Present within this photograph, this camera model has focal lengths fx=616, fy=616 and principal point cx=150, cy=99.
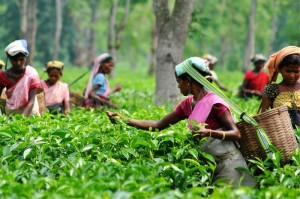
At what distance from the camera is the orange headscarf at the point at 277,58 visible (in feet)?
19.1

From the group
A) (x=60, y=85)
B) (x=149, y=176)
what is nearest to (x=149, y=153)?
(x=149, y=176)

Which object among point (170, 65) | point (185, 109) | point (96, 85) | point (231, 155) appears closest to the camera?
point (231, 155)

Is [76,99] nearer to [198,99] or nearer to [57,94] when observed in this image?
[57,94]

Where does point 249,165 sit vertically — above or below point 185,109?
below

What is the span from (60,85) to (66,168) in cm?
502

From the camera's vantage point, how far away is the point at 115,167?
4598mm

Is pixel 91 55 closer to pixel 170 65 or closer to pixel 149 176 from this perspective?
pixel 170 65

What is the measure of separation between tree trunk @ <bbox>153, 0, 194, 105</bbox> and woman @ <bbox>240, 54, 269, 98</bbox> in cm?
181

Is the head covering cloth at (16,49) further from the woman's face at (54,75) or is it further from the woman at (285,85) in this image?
the woman at (285,85)

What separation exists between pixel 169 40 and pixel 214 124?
6.69m

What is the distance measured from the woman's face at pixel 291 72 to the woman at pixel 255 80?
6.81 metres

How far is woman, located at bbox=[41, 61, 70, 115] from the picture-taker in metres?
9.45

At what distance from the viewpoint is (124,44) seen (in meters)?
65.8

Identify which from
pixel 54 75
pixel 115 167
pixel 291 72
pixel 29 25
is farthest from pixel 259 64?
pixel 29 25
